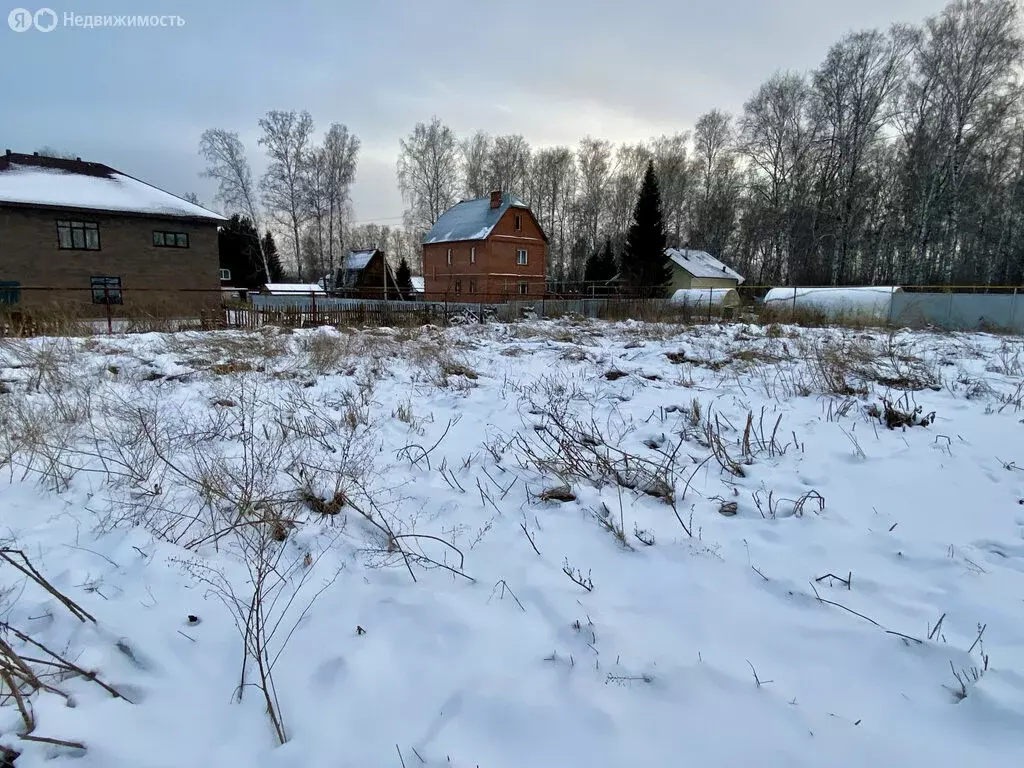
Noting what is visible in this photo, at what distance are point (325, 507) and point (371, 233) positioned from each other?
70.0m

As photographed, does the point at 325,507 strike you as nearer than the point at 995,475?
Yes

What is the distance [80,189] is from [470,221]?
71.2ft

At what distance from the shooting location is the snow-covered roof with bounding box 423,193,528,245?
1356 inches

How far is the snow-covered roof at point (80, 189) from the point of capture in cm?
2120

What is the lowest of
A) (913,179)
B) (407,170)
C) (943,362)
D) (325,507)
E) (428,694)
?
(428,694)

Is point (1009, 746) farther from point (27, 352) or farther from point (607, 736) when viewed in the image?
point (27, 352)

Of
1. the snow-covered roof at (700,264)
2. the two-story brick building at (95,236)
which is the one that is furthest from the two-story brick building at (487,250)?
the two-story brick building at (95,236)

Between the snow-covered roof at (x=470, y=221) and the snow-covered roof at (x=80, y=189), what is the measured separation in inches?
625

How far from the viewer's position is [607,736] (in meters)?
1.59

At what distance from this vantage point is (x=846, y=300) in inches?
789

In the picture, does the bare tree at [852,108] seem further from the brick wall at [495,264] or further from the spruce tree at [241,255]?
the spruce tree at [241,255]

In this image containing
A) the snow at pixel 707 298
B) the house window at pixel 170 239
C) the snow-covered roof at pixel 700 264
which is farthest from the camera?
the snow-covered roof at pixel 700 264

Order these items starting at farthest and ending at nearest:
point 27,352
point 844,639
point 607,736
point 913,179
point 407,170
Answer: point 407,170 → point 913,179 → point 27,352 → point 844,639 → point 607,736

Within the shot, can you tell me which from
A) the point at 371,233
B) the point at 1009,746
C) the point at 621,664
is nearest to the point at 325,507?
the point at 621,664
